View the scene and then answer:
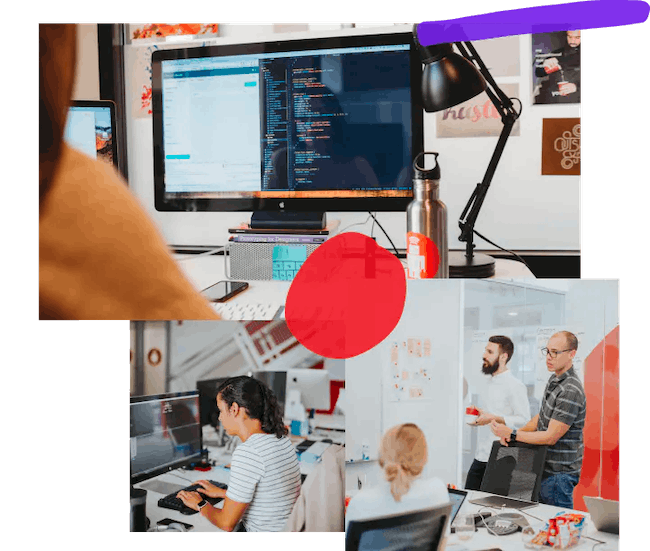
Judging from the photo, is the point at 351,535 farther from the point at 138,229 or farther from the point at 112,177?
the point at 112,177

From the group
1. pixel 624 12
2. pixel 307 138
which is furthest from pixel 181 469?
pixel 624 12

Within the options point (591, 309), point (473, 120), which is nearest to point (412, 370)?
point (591, 309)

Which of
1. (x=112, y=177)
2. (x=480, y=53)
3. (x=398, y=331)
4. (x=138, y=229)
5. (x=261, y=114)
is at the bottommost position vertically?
(x=398, y=331)

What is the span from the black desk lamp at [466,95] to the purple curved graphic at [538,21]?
1.7 inches

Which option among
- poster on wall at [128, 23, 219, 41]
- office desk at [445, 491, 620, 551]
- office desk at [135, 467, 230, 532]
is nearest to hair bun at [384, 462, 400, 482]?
office desk at [445, 491, 620, 551]

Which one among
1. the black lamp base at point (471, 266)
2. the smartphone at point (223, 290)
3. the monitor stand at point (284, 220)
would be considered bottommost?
the smartphone at point (223, 290)

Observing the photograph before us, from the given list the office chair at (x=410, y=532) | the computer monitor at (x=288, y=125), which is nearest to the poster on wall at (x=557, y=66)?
the computer monitor at (x=288, y=125)

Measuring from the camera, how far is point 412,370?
2.58m

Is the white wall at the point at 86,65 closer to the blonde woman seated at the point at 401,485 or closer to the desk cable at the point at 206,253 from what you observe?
the desk cable at the point at 206,253

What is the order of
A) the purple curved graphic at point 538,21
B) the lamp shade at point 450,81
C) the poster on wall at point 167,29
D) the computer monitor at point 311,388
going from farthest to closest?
1. the computer monitor at point 311,388
2. the poster on wall at point 167,29
3. the lamp shade at point 450,81
4. the purple curved graphic at point 538,21

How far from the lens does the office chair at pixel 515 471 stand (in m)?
2.54

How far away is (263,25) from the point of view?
2605 millimetres

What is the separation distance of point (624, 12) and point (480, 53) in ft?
1.46

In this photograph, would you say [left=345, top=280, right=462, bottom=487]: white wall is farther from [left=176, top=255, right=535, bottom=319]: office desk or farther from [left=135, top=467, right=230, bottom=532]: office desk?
[left=135, top=467, right=230, bottom=532]: office desk
